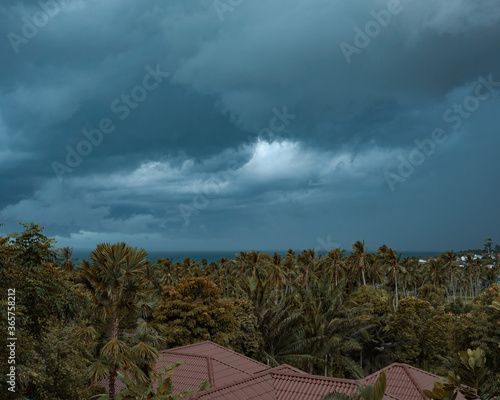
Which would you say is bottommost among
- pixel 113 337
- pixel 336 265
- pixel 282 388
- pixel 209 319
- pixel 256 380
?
pixel 282 388

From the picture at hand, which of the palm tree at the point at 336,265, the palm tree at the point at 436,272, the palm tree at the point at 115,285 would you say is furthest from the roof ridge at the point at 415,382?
the palm tree at the point at 436,272

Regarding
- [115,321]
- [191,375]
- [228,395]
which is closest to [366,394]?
[228,395]

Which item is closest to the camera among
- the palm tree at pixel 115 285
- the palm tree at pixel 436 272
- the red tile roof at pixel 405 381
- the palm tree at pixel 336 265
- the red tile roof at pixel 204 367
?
the palm tree at pixel 115 285

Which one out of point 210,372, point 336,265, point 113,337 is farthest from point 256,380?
point 336,265

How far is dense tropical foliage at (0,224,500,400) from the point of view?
49.4ft

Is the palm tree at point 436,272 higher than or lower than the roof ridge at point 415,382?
higher

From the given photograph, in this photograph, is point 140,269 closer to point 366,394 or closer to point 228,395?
point 228,395

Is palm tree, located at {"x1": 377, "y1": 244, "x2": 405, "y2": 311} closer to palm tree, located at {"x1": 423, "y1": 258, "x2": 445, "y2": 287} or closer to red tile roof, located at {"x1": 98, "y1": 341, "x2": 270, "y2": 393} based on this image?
palm tree, located at {"x1": 423, "y1": 258, "x2": 445, "y2": 287}

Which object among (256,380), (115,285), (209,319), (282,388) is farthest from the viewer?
(209,319)

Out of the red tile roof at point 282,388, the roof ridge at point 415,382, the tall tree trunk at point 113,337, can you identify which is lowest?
the roof ridge at point 415,382

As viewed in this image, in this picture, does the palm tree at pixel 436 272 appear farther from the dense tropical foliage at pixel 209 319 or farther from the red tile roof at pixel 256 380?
the red tile roof at pixel 256 380

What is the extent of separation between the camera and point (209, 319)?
3297 centimetres

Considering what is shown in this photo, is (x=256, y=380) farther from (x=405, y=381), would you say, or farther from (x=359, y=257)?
(x=359, y=257)

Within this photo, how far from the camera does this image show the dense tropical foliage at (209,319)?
1505 cm
